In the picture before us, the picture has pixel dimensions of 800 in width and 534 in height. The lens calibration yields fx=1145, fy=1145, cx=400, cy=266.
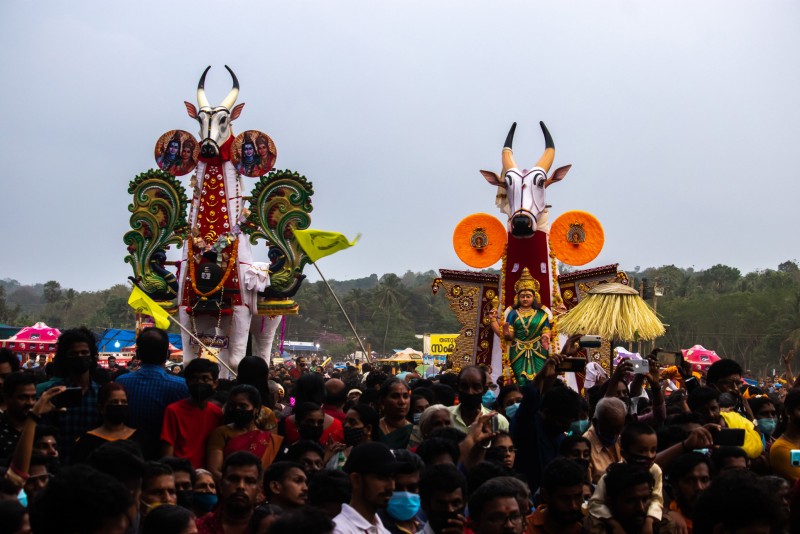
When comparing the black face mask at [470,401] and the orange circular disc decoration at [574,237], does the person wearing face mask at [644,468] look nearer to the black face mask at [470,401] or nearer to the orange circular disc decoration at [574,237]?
the black face mask at [470,401]

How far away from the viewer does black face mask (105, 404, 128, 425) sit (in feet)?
20.5

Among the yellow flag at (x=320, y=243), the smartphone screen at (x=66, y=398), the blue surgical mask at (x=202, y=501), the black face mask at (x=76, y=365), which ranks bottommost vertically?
the blue surgical mask at (x=202, y=501)

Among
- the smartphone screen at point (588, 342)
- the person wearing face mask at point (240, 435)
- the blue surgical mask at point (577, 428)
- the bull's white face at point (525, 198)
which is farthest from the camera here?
the bull's white face at point (525, 198)

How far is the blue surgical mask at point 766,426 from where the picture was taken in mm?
8578

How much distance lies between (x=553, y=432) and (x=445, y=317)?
74774 millimetres

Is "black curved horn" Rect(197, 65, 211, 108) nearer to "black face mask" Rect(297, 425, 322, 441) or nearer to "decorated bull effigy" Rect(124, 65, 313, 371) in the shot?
"decorated bull effigy" Rect(124, 65, 313, 371)

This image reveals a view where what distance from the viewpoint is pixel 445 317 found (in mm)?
81438

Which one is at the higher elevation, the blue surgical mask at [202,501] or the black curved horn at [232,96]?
Answer: the black curved horn at [232,96]

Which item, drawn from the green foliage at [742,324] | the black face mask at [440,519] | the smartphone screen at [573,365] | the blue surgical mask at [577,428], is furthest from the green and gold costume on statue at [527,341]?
the green foliage at [742,324]

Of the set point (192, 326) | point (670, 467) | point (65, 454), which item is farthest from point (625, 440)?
point (192, 326)

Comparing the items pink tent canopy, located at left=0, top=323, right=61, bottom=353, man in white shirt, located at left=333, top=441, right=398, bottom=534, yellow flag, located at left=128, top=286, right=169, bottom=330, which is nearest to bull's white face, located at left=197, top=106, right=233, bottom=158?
yellow flag, located at left=128, top=286, right=169, bottom=330

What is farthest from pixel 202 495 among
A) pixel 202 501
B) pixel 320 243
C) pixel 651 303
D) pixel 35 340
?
pixel 651 303

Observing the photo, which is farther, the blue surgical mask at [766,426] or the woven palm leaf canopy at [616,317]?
the woven palm leaf canopy at [616,317]

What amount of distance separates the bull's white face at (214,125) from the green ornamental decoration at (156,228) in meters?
0.95
